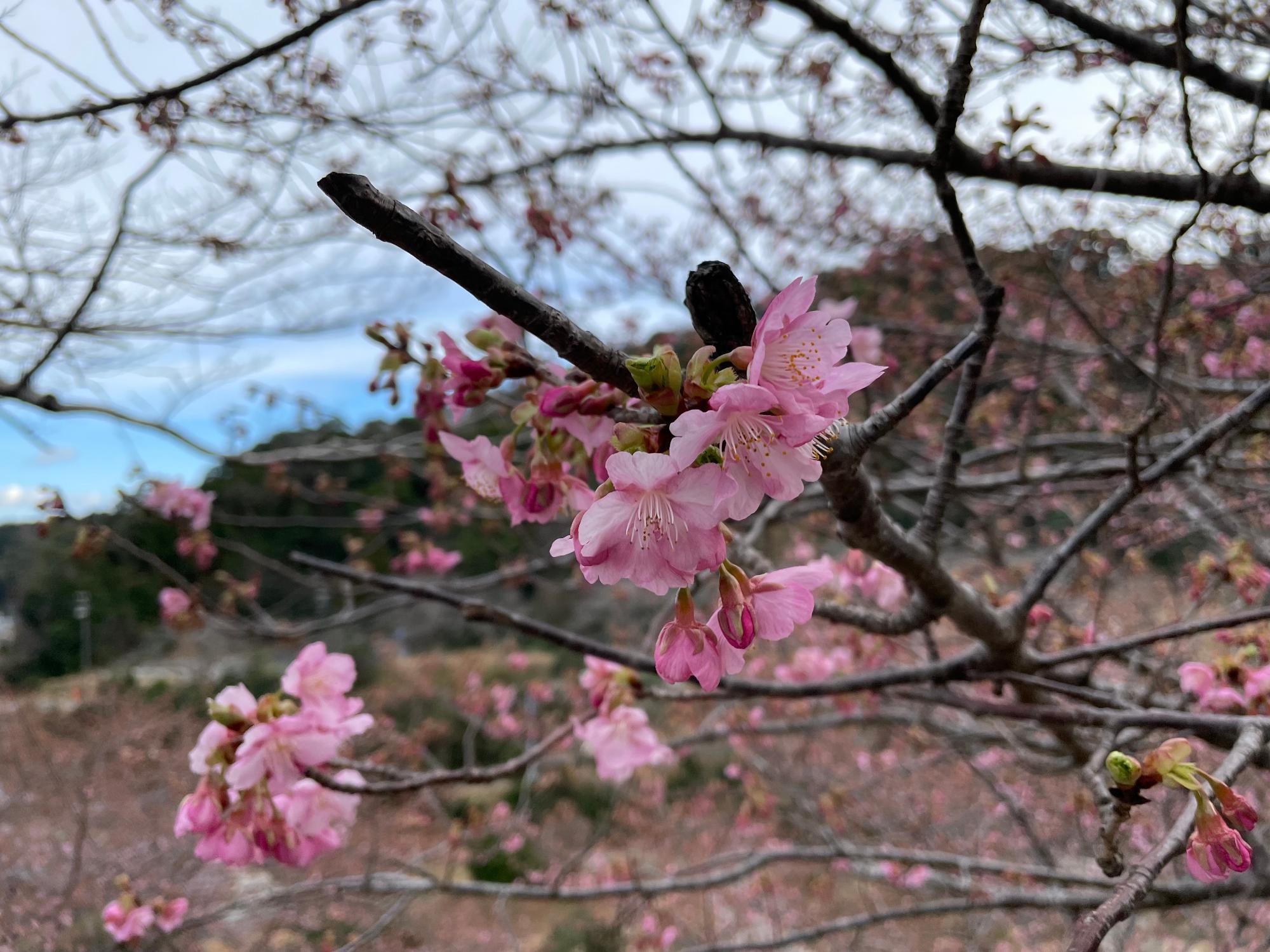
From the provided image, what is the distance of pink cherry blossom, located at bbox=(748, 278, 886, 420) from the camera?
617 millimetres

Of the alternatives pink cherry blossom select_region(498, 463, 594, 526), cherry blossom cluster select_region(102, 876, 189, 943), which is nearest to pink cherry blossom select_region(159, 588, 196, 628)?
cherry blossom cluster select_region(102, 876, 189, 943)

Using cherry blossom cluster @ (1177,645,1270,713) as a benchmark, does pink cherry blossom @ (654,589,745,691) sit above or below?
above

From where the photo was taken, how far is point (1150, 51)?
6.70ft

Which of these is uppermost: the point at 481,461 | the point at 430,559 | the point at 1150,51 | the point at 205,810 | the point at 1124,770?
the point at 430,559

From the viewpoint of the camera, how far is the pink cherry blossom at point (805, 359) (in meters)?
0.62

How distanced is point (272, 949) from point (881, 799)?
195 inches

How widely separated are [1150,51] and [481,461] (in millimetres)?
2486

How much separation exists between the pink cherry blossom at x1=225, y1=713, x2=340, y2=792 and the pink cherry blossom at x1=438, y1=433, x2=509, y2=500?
545 millimetres

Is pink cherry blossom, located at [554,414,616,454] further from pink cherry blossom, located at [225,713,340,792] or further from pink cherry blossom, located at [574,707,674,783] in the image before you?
pink cherry blossom, located at [574,707,674,783]

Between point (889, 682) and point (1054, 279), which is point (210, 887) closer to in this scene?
point (889, 682)

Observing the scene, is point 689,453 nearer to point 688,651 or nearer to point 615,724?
point 688,651

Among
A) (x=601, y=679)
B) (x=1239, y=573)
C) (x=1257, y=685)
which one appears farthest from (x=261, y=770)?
(x=1239, y=573)

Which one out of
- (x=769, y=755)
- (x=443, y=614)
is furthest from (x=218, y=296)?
(x=443, y=614)

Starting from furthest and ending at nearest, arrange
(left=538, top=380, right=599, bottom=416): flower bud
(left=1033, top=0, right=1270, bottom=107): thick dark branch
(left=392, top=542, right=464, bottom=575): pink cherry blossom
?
(left=392, top=542, right=464, bottom=575): pink cherry blossom < (left=1033, top=0, right=1270, bottom=107): thick dark branch < (left=538, top=380, right=599, bottom=416): flower bud
